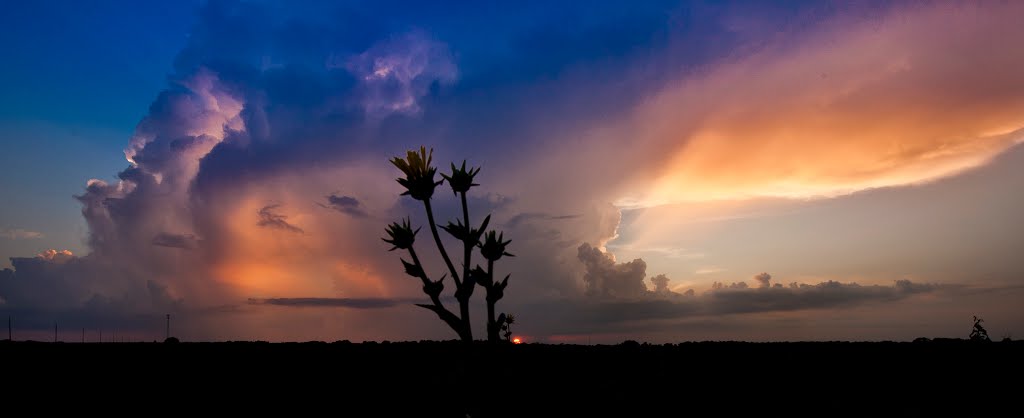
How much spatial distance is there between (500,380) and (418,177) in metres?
4.69

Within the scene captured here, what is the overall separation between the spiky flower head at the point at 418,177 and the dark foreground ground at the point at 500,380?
3.62 m

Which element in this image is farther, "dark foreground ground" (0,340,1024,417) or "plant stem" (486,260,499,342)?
"plant stem" (486,260,499,342)

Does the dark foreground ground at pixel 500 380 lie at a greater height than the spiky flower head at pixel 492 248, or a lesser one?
lesser

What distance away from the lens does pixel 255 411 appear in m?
11.0

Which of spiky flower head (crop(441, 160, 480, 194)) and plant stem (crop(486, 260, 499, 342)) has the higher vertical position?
spiky flower head (crop(441, 160, 480, 194))

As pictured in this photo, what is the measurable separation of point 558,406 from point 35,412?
8478mm

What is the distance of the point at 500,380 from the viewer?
1374 cm

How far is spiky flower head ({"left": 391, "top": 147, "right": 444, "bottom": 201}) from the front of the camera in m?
14.4

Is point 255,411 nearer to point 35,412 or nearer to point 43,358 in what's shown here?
point 35,412

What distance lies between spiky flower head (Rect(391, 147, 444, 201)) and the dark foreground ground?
3623mm

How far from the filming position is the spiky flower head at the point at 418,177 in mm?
14406

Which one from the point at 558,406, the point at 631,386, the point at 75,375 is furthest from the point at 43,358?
the point at 631,386

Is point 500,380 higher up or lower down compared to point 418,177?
lower down

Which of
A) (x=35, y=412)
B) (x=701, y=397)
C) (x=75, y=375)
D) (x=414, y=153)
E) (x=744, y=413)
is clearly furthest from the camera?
(x=414, y=153)
